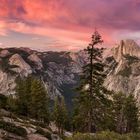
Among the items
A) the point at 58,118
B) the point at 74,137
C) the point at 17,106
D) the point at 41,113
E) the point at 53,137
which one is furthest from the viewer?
the point at 58,118

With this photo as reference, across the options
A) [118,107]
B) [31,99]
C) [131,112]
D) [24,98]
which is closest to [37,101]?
[31,99]

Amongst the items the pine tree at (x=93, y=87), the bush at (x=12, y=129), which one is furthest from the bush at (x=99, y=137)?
the pine tree at (x=93, y=87)

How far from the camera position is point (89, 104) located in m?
44.5

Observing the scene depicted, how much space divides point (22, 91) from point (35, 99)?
202 inches

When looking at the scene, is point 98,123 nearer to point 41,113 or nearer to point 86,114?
point 86,114

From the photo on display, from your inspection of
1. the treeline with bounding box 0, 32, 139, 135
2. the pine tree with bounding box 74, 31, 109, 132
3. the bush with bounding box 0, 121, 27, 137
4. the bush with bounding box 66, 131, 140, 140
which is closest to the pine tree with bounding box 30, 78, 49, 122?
the treeline with bounding box 0, 32, 139, 135

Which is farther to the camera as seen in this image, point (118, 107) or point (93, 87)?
point (118, 107)

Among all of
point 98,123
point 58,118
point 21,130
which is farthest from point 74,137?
point 58,118

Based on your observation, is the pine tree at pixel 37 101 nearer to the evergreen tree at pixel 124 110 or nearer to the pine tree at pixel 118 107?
the pine tree at pixel 118 107

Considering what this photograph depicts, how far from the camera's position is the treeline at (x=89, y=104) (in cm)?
4494

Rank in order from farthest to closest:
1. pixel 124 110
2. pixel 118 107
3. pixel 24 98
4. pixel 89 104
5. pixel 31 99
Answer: pixel 124 110 < pixel 118 107 < pixel 24 98 < pixel 31 99 < pixel 89 104

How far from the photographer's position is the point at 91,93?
44.9m

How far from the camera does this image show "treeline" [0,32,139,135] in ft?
147

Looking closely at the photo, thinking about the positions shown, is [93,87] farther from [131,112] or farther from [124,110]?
[131,112]
